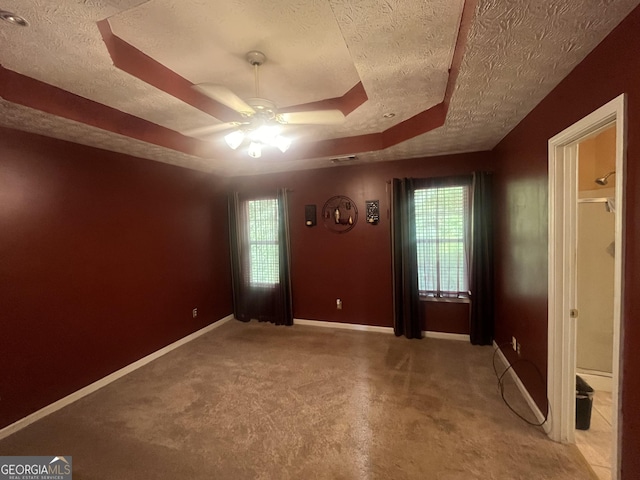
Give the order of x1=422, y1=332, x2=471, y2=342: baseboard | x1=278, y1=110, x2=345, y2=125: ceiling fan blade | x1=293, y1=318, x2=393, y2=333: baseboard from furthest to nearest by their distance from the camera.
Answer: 1. x1=293, y1=318, x2=393, y2=333: baseboard
2. x1=422, y1=332, x2=471, y2=342: baseboard
3. x1=278, y1=110, x2=345, y2=125: ceiling fan blade

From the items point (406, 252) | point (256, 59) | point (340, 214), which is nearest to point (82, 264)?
point (256, 59)

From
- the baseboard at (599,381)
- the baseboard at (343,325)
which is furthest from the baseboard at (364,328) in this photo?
the baseboard at (599,381)

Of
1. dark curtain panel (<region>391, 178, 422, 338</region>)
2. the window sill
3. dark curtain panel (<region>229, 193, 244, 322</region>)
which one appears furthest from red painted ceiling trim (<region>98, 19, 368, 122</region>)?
the window sill

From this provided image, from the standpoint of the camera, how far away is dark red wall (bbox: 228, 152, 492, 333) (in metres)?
3.64

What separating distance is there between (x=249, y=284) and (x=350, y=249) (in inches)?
69.6

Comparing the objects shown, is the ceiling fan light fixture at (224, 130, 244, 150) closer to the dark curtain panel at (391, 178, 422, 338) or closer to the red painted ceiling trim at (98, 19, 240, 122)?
the red painted ceiling trim at (98, 19, 240, 122)

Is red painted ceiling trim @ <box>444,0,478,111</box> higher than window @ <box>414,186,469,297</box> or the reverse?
higher

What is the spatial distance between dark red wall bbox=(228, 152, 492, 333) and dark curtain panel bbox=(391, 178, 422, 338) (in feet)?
0.65

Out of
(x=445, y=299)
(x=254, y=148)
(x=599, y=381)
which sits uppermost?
(x=254, y=148)

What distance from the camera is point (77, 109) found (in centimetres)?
209

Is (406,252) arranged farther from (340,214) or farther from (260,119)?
(260,119)

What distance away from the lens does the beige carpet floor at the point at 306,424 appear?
175 centimetres

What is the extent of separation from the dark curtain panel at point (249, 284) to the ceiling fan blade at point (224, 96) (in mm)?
2419

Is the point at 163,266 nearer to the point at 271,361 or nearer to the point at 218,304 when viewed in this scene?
the point at 218,304
